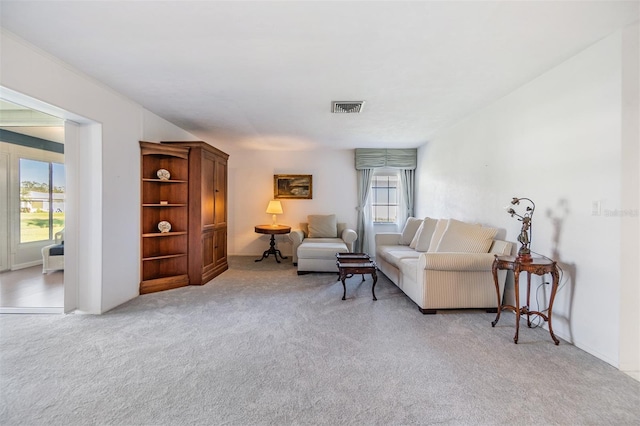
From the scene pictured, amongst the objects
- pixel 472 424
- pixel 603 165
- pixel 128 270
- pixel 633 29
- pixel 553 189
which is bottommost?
pixel 472 424

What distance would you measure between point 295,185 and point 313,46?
400 cm

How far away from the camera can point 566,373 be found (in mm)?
1846

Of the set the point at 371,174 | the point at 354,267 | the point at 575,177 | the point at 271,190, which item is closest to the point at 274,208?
the point at 271,190

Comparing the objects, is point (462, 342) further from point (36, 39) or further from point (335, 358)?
point (36, 39)

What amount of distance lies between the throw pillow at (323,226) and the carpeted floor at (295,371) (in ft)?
8.62

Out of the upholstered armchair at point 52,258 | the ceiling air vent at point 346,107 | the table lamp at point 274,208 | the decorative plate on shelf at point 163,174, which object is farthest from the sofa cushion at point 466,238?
the upholstered armchair at point 52,258

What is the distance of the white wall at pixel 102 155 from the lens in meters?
2.16

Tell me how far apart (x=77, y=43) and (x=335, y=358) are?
122 inches

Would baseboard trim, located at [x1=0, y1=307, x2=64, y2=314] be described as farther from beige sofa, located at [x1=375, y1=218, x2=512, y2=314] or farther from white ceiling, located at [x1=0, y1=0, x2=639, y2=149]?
beige sofa, located at [x1=375, y1=218, x2=512, y2=314]

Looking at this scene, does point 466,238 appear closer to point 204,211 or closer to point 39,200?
point 204,211

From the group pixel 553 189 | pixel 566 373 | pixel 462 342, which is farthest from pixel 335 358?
pixel 553 189

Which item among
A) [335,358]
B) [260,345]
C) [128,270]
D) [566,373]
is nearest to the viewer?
[566,373]

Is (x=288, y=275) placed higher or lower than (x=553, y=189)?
lower

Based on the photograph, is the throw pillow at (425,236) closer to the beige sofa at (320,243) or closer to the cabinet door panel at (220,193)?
the beige sofa at (320,243)
